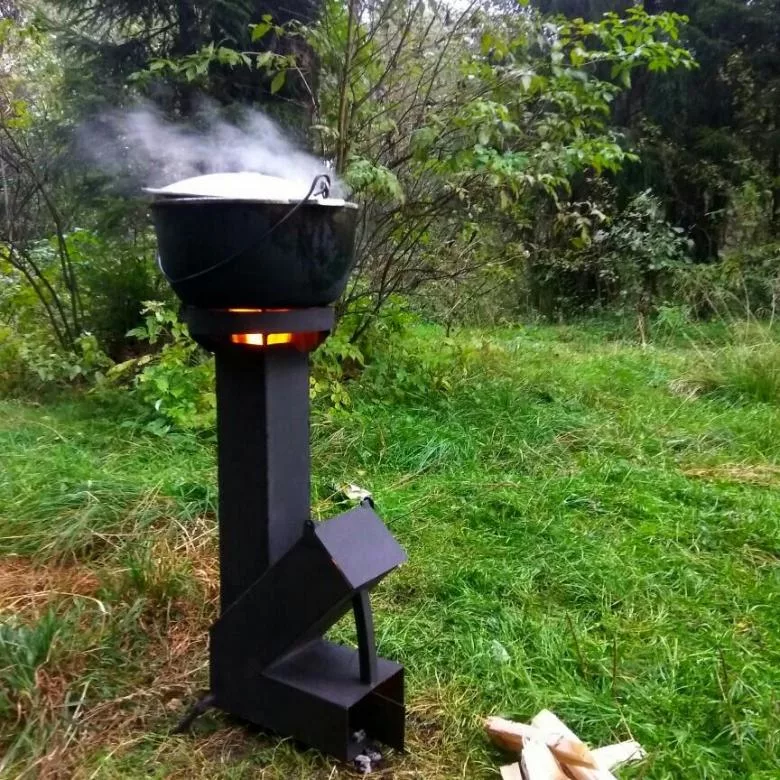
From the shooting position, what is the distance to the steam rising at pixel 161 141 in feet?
10.6

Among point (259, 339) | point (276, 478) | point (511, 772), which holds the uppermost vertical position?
point (259, 339)

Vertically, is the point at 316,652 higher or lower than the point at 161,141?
lower

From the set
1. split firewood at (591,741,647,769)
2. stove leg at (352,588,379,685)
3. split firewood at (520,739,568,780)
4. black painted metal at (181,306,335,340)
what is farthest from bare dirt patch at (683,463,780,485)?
black painted metal at (181,306,335,340)

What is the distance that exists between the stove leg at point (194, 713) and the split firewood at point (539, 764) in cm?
62

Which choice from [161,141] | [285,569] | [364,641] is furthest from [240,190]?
[161,141]

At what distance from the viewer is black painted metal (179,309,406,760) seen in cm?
137

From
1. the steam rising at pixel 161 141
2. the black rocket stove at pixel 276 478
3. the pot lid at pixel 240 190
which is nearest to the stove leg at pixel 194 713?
the black rocket stove at pixel 276 478

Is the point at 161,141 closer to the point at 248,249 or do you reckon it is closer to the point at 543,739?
the point at 248,249

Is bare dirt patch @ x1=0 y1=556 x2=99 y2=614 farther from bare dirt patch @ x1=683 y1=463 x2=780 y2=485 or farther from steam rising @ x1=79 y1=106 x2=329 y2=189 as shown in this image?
bare dirt patch @ x1=683 y1=463 x2=780 y2=485

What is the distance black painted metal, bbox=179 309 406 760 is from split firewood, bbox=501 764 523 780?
0.20 metres

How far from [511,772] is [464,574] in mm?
797

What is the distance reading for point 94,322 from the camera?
409 centimetres

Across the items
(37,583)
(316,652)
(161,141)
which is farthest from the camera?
(161,141)

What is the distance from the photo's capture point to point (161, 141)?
3.85 metres
